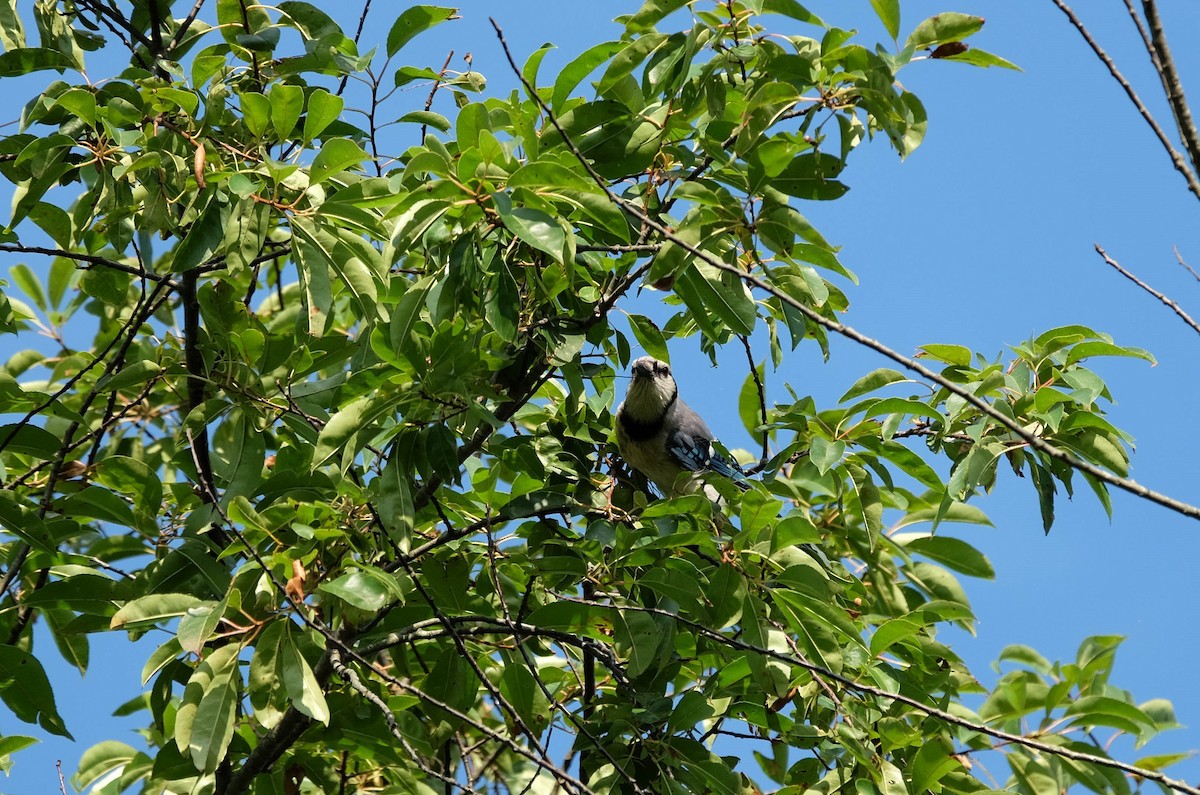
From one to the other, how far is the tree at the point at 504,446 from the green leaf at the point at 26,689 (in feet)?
0.05

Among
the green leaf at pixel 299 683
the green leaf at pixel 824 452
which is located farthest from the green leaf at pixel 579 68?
the green leaf at pixel 299 683

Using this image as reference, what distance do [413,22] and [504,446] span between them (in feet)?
4.25

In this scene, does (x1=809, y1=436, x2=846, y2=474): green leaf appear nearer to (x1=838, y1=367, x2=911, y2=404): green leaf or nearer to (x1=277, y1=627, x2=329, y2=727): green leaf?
(x1=838, y1=367, x2=911, y2=404): green leaf

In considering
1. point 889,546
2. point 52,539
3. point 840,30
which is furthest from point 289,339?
point 889,546

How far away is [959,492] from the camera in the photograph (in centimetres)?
308

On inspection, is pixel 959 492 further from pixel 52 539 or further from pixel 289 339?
pixel 52 539

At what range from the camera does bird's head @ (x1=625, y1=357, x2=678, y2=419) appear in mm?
4945

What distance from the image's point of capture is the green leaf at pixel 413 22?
346 centimetres

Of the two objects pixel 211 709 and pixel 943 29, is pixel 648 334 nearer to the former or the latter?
pixel 943 29

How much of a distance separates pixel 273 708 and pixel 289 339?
3.30 ft

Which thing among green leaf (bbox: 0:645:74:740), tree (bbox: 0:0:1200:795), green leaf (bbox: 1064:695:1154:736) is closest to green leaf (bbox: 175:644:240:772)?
tree (bbox: 0:0:1200:795)

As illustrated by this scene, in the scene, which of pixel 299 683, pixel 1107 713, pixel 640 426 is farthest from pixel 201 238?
pixel 1107 713

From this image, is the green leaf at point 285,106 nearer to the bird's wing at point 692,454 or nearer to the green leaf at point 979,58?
the green leaf at point 979,58

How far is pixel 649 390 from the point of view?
16.6ft
